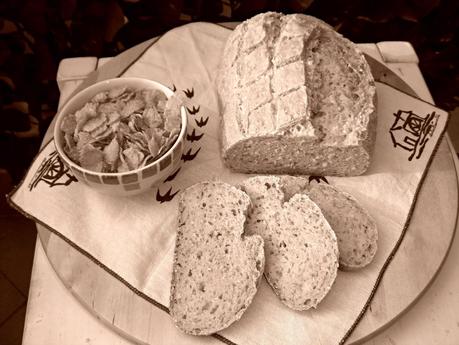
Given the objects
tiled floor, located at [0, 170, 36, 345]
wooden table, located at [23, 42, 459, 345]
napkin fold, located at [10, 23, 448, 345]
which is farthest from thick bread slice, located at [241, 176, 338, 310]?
tiled floor, located at [0, 170, 36, 345]

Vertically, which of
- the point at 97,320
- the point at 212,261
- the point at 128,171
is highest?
the point at 128,171

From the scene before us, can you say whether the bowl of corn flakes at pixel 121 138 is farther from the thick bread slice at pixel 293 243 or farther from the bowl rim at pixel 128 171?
the thick bread slice at pixel 293 243

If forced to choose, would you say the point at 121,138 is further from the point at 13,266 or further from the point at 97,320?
the point at 13,266

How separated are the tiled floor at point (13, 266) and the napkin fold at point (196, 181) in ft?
4.39

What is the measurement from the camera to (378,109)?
1.81 meters

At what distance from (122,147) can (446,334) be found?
110 centimetres

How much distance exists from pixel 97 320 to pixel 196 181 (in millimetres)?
529

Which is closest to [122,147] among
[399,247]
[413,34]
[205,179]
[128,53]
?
[205,179]

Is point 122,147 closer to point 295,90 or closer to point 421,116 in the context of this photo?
point 295,90

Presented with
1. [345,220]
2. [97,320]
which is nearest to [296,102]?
[345,220]

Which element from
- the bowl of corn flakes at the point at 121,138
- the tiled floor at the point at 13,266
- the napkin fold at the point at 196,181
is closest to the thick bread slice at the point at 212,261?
the napkin fold at the point at 196,181

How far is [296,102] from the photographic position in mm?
1557

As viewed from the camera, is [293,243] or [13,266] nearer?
[293,243]

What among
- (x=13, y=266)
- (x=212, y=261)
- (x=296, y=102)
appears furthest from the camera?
(x=13, y=266)
